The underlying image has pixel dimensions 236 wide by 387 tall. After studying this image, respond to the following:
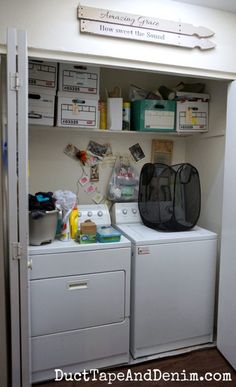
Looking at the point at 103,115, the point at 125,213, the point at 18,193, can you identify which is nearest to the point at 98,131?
the point at 103,115

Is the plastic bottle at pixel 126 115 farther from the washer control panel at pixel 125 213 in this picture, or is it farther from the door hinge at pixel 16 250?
the door hinge at pixel 16 250

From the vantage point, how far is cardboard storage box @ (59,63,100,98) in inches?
81.5

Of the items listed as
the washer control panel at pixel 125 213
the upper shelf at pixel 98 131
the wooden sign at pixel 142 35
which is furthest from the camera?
the washer control panel at pixel 125 213

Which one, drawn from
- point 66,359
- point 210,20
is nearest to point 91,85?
point 210,20

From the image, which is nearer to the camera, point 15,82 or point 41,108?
point 15,82

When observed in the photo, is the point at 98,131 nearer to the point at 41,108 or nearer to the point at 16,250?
the point at 41,108

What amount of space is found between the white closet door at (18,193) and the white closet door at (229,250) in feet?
4.42

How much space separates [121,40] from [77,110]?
633mm

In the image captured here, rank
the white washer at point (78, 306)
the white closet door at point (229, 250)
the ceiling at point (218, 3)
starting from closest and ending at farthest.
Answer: the ceiling at point (218, 3) < the white washer at point (78, 306) < the white closet door at point (229, 250)

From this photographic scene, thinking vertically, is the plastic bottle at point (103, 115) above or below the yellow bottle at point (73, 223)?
above

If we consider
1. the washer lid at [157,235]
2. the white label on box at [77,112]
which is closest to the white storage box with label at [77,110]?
the white label on box at [77,112]

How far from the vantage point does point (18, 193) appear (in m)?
1.38

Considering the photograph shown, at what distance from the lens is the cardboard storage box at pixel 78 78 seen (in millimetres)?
2070

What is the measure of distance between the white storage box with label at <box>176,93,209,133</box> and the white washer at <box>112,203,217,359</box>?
0.87 metres
